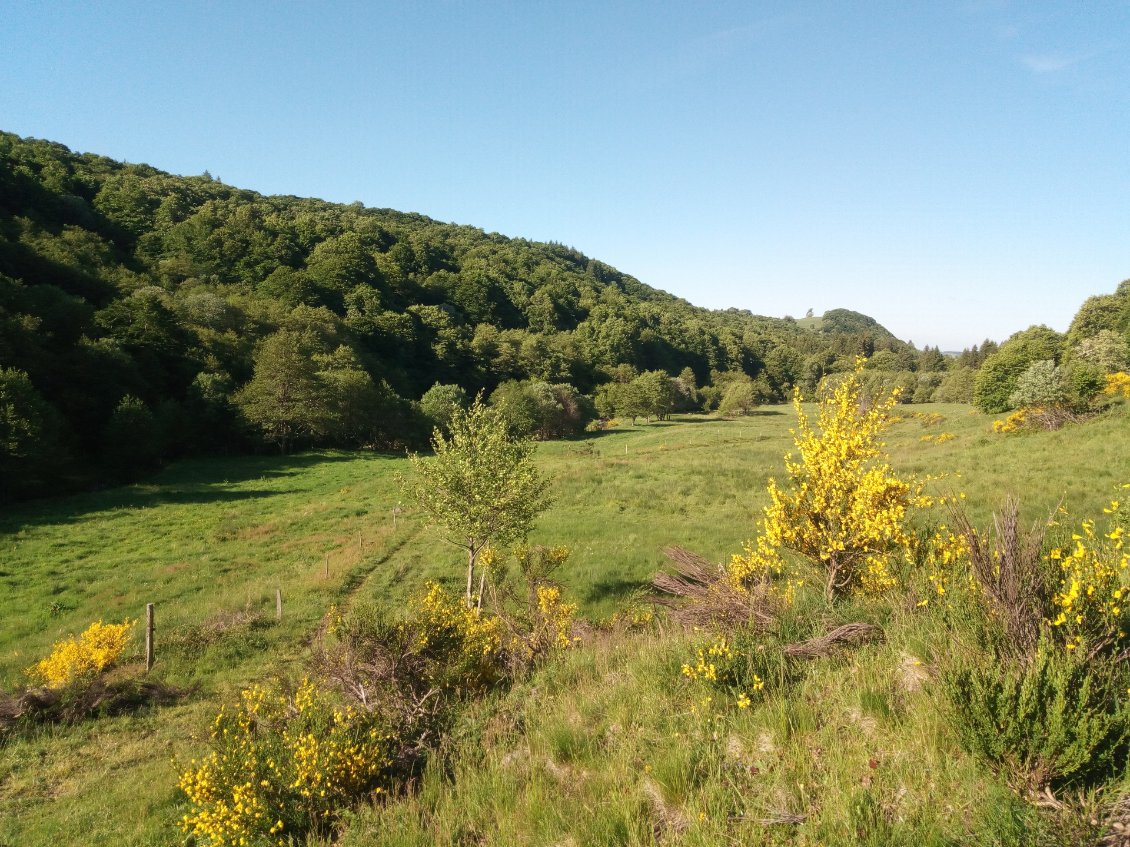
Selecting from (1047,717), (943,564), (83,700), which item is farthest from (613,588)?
(1047,717)

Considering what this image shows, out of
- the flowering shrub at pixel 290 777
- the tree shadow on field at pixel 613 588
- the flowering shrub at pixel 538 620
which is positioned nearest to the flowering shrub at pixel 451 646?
the flowering shrub at pixel 538 620

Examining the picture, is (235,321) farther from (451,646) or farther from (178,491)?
(451,646)

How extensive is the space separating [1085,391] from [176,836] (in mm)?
57624

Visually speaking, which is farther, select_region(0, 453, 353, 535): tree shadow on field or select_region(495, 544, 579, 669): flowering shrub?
select_region(0, 453, 353, 535): tree shadow on field

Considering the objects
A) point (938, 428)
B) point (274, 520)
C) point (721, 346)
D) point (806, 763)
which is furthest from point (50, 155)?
point (721, 346)

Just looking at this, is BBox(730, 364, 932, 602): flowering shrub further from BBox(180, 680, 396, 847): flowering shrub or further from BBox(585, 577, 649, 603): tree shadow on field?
BBox(585, 577, 649, 603): tree shadow on field

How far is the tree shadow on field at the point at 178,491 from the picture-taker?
30.1 metres

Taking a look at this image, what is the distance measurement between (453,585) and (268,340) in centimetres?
5219

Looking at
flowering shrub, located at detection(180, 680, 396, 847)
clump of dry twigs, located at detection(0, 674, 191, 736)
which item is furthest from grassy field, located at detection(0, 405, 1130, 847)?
flowering shrub, located at detection(180, 680, 396, 847)

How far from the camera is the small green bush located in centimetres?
339

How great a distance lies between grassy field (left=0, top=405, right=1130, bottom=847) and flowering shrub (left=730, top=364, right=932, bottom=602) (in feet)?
7.05

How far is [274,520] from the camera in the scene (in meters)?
31.0

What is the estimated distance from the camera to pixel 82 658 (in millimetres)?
13477

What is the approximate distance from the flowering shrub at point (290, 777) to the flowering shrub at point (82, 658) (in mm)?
9992
